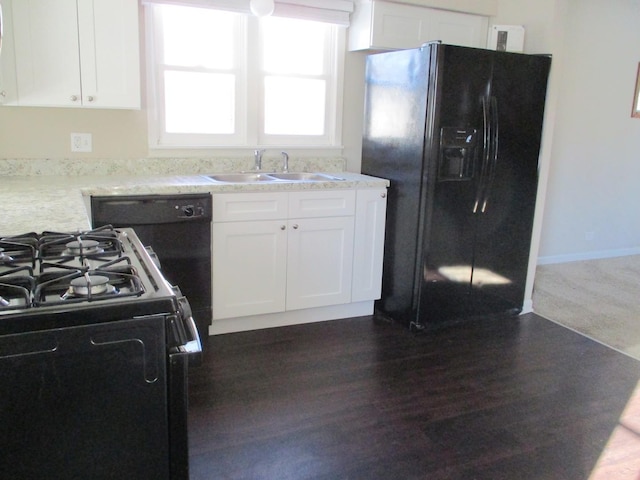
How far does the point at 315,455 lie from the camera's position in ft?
6.90

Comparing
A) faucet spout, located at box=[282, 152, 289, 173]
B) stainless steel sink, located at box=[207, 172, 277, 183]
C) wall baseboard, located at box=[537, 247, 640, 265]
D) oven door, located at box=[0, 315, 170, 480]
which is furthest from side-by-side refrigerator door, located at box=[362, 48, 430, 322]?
oven door, located at box=[0, 315, 170, 480]

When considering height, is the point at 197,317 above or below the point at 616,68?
below

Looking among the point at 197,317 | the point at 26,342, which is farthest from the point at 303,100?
Answer: the point at 26,342

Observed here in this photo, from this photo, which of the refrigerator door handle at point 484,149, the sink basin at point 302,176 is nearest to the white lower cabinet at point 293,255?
the sink basin at point 302,176

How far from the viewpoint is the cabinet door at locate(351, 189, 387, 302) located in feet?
11.0

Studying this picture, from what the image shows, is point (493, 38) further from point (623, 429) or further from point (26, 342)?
point (26, 342)

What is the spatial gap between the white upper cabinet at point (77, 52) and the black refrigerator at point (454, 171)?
4.97 feet

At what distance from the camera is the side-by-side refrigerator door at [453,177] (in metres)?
3.06

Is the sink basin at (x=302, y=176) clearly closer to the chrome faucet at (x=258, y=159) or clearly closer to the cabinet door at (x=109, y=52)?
the chrome faucet at (x=258, y=159)

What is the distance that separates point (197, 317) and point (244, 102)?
4.65 ft

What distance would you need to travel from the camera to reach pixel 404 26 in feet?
11.5

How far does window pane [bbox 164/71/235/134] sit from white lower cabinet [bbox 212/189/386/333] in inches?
Result: 28.6

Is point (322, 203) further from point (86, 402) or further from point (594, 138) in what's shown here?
point (594, 138)

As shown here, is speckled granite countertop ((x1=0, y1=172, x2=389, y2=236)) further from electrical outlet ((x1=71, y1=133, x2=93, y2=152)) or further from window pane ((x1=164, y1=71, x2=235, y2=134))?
window pane ((x1=164, y1=71, x2=235, y2=134))
